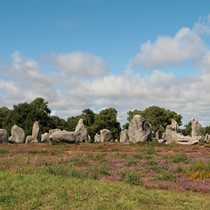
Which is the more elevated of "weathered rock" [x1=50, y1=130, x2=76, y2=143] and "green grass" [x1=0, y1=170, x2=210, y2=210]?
"weathered rock" [x1=50, y1=130, x2=76, y2=143]

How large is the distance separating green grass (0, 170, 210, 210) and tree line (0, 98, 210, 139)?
81.9 meters

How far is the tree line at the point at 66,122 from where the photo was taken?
103 metres

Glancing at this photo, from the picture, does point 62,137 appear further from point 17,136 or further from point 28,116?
point 28,116

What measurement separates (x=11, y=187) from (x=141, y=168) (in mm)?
12492

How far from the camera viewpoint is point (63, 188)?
15164 mm

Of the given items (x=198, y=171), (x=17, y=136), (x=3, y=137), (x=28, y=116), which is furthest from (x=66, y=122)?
(x=198, y=171)

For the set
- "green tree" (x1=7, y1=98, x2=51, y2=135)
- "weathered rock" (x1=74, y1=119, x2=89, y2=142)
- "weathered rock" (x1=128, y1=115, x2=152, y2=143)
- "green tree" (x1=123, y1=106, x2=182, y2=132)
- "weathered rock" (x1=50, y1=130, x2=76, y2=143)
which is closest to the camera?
"weathered rock" (x1=50, y1=130, x2=76, y2=143)

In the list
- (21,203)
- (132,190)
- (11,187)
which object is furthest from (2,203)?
(132,190)

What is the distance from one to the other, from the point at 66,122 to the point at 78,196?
4433 inches

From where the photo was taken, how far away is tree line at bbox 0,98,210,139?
10288 centimetres

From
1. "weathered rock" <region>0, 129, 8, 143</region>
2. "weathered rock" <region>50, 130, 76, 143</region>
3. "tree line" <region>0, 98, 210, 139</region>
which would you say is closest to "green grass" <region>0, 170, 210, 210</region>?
"weathered rock" <region>50, 130, 76, 143</region>

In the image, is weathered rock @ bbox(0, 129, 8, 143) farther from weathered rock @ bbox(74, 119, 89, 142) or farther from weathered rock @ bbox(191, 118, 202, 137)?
weathered rock @ bbox(191, 118, 202, 137)

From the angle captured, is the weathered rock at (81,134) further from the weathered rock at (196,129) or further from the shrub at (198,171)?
the shrub at (198,171)

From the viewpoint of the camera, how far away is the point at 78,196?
1418cm
